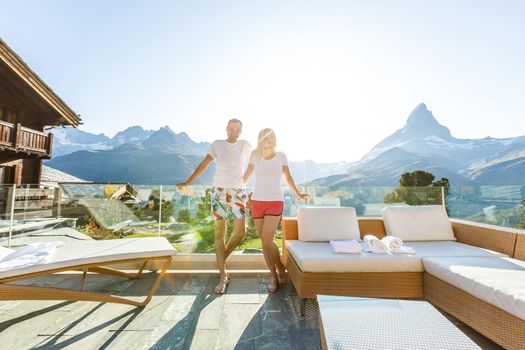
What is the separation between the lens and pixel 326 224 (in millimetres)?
A: 2752

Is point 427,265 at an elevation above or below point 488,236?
below

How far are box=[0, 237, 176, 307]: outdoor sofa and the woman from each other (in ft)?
2.84

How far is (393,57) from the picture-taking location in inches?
261

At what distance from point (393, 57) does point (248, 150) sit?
5.99m

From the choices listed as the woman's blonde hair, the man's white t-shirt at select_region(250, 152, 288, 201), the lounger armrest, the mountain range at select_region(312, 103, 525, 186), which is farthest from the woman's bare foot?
the mountain range at select_region(312, 103, 525, 186)

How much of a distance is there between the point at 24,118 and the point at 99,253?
12.9m

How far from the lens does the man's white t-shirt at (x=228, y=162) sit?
8.75ft

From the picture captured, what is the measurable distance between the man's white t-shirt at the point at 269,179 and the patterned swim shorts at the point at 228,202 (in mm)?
253

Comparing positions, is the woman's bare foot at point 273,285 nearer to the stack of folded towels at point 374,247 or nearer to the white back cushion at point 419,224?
the stack of folded towels at point 374,247

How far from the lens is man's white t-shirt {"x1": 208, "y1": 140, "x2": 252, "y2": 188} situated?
8.75 feet

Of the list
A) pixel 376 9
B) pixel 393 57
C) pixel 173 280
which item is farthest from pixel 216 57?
pixel 173 280

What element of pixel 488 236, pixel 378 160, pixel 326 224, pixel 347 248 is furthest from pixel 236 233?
pixel 378 160

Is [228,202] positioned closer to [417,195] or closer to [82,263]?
[82,263]

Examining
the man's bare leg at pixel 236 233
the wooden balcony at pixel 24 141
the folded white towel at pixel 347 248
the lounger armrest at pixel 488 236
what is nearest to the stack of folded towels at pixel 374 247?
the folded white towel at pixel 347 248
